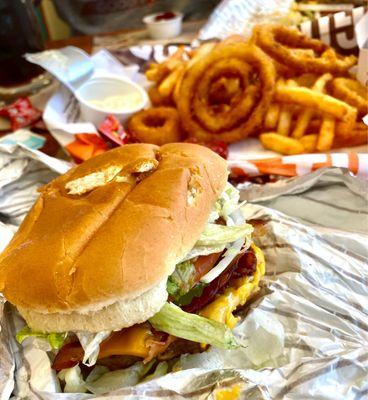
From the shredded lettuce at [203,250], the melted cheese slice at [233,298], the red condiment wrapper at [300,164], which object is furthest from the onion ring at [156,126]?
the shredded lettuce at [203,250]

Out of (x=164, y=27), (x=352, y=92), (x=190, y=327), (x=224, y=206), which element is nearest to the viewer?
(x=190, y=327)

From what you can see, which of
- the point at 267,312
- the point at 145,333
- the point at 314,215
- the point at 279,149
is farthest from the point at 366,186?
the point at 145,333

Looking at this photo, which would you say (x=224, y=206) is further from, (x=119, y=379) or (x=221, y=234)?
(x=119, y=379)

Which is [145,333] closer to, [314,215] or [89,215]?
[89,215]

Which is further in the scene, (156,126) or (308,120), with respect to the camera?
(156,126)

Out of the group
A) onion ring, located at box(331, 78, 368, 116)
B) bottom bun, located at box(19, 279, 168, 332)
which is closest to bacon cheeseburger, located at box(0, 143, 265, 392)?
bottom bun, located at box(19, 279, 168, 332)

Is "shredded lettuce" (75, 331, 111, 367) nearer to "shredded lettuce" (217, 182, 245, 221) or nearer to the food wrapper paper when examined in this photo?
"shredded lettuce" (217, 182, 245, 221)

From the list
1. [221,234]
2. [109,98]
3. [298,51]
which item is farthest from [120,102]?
[221,234]
